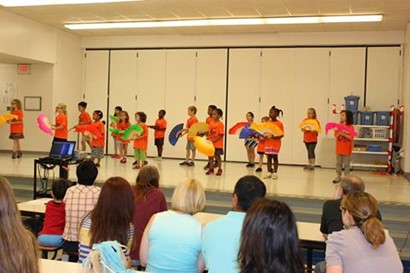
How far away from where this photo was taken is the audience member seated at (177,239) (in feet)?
10.1

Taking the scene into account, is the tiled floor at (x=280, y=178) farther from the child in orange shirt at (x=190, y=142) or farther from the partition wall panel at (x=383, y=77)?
the partition wall panel at (x=383, y=77)

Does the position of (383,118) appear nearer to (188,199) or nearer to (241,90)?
(241,90)

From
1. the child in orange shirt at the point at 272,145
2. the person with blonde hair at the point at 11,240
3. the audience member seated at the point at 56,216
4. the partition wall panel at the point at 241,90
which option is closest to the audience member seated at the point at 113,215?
the audience member seated at the point at 56,216

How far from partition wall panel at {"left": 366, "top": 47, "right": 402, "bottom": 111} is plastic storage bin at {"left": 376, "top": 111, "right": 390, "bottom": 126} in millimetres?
690

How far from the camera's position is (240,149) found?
43.8ft

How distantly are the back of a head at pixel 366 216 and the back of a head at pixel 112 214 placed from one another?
1460 mm

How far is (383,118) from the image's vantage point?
1164 centimetres

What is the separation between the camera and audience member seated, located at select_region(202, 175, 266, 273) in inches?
103

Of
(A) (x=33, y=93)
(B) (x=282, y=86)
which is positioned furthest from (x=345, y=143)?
(A) (x=33, y=93)

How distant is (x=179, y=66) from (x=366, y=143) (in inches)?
218

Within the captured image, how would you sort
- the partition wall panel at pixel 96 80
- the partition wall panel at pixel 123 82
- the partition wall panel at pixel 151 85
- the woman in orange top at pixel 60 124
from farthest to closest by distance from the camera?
the partition wall panel at pixel 96 80
the partition wall panel at pixel 123 82
the partition wall panel at pixel 151 85
the woman in orange top at pixel 60 124

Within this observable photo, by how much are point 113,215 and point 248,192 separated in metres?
1.09

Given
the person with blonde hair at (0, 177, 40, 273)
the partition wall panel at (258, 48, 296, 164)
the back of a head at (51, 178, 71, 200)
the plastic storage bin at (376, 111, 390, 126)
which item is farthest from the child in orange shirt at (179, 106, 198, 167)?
the person with blonde hair at (0, 177, 40, 273)

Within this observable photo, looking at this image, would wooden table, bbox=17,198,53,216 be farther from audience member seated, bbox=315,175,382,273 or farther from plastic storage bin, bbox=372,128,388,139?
plastic storage bin, bbox=372,128,388,139
